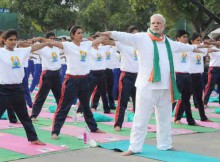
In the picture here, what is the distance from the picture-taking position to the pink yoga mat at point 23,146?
7992 millimetres

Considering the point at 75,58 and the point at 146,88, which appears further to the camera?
the point at 75,58

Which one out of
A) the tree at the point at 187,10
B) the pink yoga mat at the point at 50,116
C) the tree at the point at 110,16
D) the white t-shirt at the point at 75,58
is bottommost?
the pink yoga mat at the point at 50,116

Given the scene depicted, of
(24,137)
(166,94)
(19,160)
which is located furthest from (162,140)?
(24,137)

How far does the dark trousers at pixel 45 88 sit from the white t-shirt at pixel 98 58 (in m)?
1.65

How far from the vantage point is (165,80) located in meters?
7.56

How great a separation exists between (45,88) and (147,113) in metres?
4.20

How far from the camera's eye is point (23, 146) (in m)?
8.40

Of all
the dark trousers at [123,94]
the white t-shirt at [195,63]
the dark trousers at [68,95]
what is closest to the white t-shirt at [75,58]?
the dark trousers at [68,95]

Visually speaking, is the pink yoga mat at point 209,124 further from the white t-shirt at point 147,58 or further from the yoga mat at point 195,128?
the white t-shirt at point 147,58

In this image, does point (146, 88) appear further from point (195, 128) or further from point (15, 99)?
point (195, 128)

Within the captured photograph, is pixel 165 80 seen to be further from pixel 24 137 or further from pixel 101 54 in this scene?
pixel 101 54

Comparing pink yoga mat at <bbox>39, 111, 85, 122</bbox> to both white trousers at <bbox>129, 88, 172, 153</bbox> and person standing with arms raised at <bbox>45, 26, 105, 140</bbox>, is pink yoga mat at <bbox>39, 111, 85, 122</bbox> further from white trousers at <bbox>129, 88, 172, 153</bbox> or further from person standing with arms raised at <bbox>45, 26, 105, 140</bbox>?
white trousers at <bbox>129, 88, 172, 153</bbox>

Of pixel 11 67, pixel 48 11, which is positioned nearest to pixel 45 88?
pixel 11 67

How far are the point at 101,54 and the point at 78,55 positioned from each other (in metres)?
4.05
